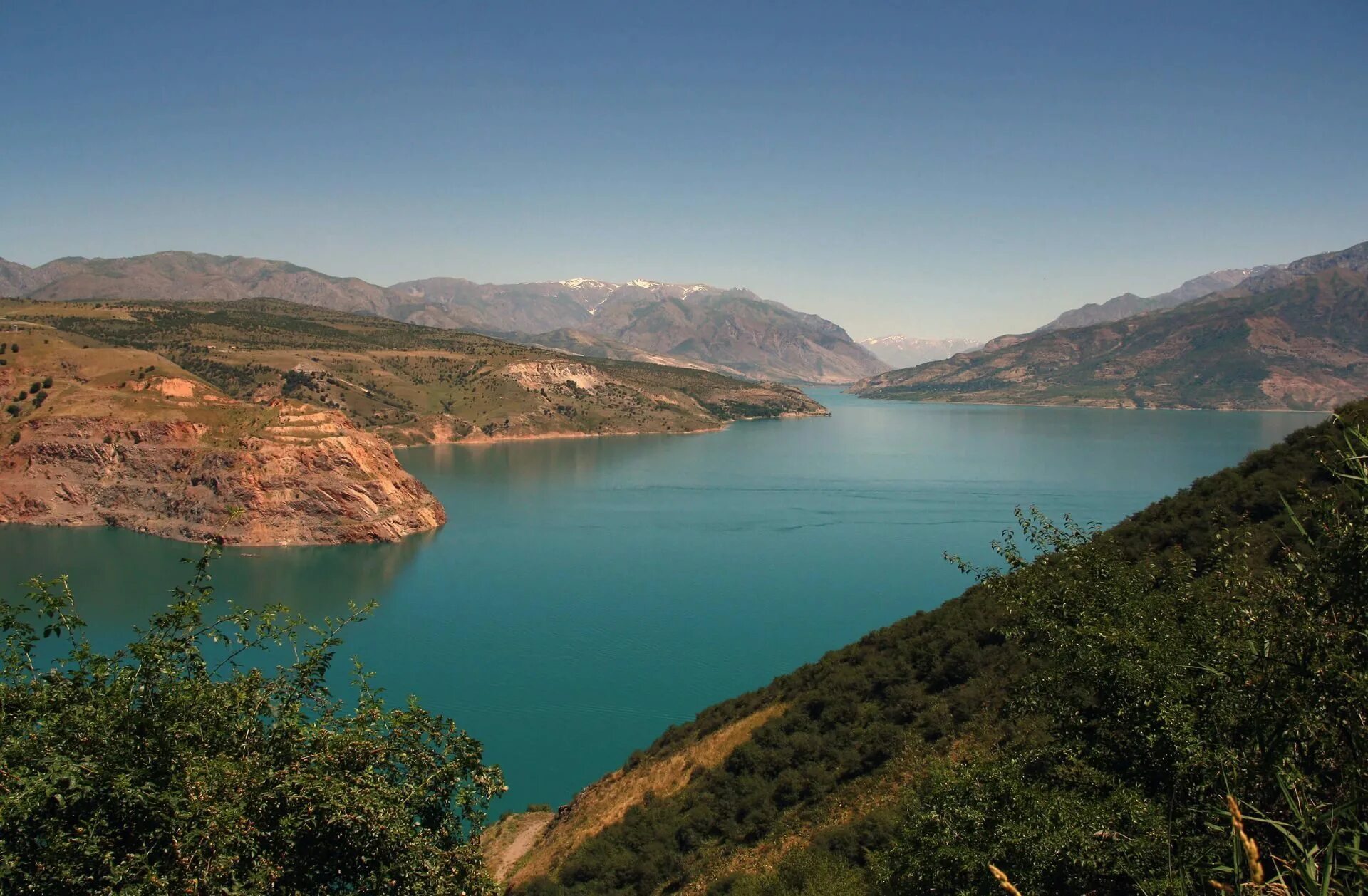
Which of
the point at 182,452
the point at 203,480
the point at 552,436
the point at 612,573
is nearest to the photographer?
the point at 612,573

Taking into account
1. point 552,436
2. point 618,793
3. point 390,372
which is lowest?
point 618,793

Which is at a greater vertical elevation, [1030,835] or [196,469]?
[1030,835]

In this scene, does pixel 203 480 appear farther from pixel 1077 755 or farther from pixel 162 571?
pixel 1077 755

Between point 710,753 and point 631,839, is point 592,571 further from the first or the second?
point 631,839

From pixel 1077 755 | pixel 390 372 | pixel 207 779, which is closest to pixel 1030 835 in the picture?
pixel 1077 755

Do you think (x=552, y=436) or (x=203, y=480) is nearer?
(x=203, y=480)

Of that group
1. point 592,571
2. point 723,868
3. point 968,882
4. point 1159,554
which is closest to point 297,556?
point 592,571

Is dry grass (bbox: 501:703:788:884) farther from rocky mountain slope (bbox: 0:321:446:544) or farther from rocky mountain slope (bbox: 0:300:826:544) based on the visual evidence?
rocky mountain slope (bbox: 0:321:446:544)
